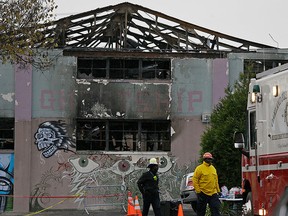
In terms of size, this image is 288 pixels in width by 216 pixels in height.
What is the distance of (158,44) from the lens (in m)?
31.5

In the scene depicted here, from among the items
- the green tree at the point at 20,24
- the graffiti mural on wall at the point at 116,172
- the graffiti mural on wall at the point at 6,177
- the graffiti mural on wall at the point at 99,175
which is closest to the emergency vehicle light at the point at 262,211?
the green tree at the point at 20,24

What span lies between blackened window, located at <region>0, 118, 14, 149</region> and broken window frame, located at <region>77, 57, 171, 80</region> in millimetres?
3362

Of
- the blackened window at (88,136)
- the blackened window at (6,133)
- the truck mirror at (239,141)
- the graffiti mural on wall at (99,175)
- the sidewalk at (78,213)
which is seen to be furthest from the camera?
the blackened window at (88,136)

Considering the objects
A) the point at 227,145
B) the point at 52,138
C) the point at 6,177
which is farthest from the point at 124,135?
the point at 227,145

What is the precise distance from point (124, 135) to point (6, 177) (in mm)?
5033

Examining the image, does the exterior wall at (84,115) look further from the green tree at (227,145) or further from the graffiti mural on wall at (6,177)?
the green tree at (227,145)

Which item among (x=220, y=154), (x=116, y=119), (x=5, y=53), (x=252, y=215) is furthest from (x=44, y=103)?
(x=252, y=215)

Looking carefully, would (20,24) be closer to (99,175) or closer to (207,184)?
(207,184)

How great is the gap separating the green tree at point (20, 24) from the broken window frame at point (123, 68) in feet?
38.4

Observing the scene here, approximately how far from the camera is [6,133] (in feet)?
97.9

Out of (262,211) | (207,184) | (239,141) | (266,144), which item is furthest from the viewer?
(207,184)

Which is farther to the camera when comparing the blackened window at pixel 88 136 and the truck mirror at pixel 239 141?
the blackened window at pixel 88 136

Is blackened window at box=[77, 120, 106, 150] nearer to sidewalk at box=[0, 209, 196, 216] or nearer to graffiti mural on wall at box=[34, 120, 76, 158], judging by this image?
graffiti mural on wall at box=[34, 120, 76, 158]

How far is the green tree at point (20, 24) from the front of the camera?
57.0 ft
